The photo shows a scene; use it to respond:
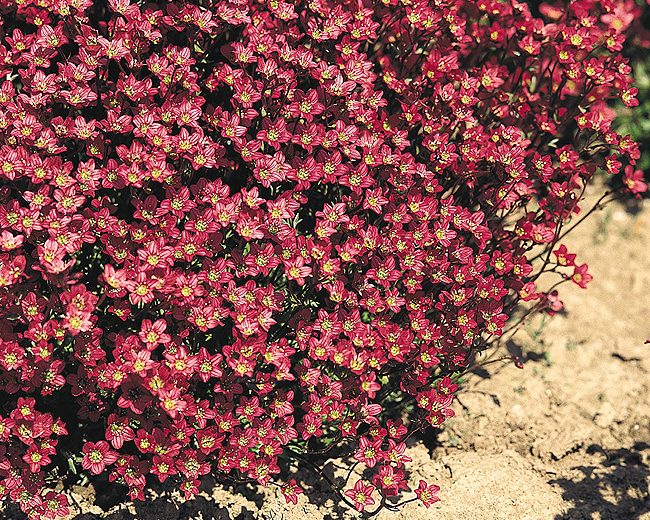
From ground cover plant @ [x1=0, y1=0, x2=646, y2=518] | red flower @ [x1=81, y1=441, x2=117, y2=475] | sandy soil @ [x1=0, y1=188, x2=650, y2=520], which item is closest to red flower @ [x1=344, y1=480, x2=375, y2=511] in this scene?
ground cover plant @ [x1=0, y1=0, x2=646, y2=518]

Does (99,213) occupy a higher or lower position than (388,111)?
lower

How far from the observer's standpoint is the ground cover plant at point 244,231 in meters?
3.02

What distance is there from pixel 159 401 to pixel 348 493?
97 centimetres

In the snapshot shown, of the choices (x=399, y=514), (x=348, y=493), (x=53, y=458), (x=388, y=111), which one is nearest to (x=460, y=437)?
(x=399, y=514)

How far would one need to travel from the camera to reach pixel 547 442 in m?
4.26

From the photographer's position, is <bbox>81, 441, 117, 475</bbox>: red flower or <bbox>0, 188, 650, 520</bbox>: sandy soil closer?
<bbox>81, 441, 117, 475</bbox>: red flower

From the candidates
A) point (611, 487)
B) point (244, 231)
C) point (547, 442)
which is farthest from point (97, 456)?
point (611, 487)

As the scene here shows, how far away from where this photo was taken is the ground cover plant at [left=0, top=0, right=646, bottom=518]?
3.02 metres

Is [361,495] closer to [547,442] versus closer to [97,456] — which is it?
[97,456]

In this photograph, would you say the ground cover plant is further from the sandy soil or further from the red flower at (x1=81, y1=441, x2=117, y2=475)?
the sandy soil

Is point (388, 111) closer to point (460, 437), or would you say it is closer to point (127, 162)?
point (127, 162)

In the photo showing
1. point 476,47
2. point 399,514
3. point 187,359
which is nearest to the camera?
point 187,359

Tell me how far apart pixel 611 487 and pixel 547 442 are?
0.38 metres

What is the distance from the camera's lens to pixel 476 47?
4.14 m
